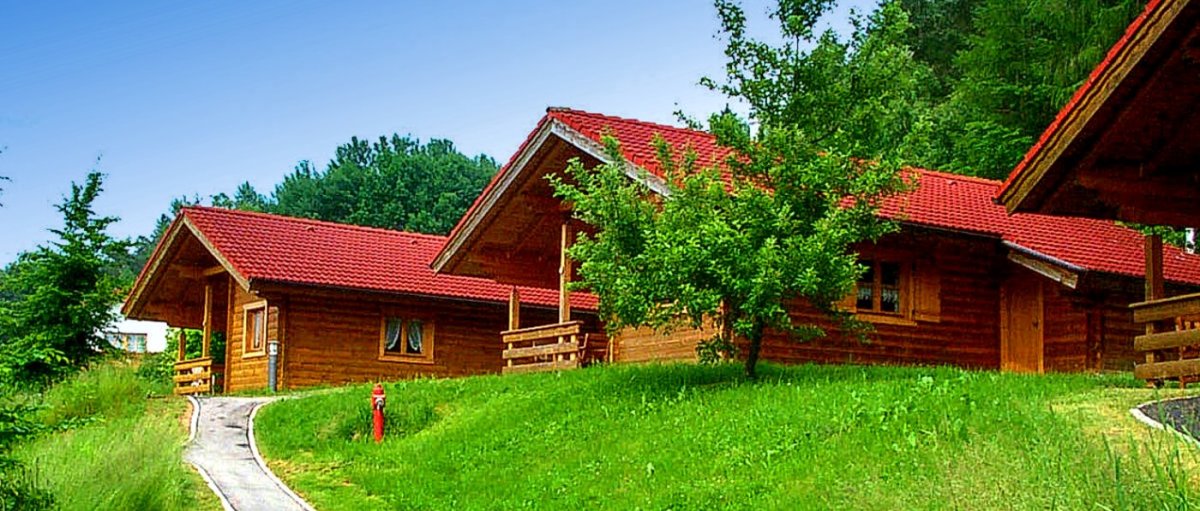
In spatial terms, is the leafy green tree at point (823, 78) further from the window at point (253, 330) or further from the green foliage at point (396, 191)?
the green foliage at point (396, 191)

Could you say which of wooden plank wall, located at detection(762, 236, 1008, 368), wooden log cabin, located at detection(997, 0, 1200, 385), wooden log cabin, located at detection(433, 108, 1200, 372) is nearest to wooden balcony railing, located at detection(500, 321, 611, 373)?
wooden log cabin, located at detection(433, 108, 1200, 372)

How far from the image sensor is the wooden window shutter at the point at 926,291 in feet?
79.2

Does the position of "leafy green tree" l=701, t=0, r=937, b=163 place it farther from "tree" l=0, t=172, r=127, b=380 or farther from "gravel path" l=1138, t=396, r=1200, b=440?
"tree" l=0, t=172, r=127, b=380

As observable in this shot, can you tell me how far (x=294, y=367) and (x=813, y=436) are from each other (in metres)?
19.0

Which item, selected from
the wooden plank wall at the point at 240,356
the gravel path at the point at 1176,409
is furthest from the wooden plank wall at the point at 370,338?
the gravel path at the point at 1176,409

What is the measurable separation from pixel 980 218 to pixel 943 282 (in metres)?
1.69

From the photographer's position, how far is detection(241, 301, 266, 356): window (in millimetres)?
32438

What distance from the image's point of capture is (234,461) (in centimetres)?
1878

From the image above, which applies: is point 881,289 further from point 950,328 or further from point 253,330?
point 253,330

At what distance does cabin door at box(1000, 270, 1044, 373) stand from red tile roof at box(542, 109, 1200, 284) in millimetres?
646

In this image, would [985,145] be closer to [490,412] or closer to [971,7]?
[971,7]

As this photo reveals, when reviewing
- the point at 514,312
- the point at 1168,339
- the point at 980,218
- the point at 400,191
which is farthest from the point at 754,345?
the point at 400,191

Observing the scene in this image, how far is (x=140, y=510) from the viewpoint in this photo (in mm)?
13930

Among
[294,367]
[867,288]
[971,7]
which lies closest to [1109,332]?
[867,288]
